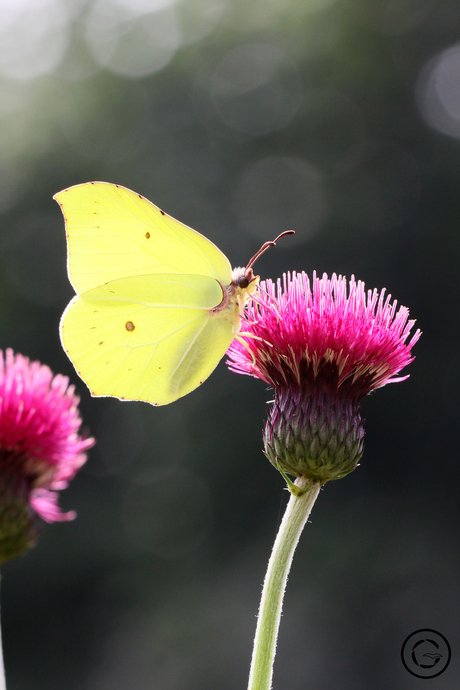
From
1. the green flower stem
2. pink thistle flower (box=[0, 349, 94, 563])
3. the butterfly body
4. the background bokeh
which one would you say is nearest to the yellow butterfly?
the butterfly body

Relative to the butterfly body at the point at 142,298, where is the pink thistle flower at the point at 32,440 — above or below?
below

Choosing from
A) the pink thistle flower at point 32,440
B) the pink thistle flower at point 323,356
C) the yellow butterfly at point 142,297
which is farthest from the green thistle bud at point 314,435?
the pink thistle flower at point 32,440

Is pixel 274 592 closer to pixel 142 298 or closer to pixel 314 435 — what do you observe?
pixel 314 435

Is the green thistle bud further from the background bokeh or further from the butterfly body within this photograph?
the background bokeh

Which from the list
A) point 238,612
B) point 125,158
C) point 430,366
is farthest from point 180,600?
point 125,158

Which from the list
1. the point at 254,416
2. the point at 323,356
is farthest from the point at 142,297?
the point at 254,416

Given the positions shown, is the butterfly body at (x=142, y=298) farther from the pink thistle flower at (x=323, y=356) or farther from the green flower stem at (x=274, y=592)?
the green flower stem at (x=274, y=592)
